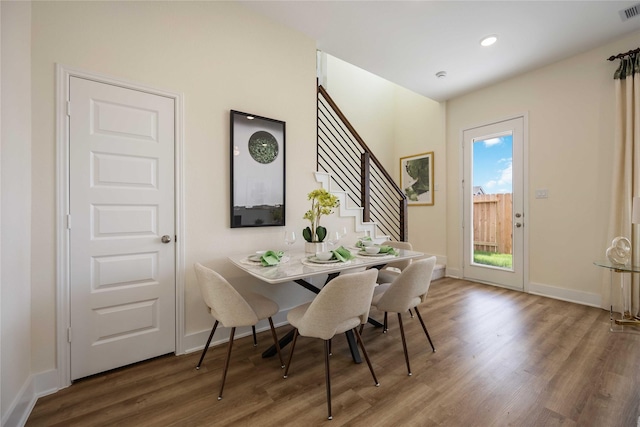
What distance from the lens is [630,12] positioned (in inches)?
104

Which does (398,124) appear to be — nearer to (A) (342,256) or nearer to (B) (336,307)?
(A) (342,256)

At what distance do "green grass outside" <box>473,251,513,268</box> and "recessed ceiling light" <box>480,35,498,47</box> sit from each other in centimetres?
282

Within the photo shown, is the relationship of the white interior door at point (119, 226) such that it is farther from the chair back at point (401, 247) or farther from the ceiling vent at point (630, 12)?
the ceiling vent at point (630, 12)

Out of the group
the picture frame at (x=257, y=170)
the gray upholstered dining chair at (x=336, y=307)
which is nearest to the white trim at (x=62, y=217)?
the picture frame at (x=257, y=170)

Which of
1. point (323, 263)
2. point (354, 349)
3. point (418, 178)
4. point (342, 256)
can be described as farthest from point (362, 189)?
point (418, 178)

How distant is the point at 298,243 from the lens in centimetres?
292

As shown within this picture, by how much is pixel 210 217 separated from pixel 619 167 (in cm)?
431

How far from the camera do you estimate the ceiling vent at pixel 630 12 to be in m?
2.58

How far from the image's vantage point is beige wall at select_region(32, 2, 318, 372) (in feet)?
5.78

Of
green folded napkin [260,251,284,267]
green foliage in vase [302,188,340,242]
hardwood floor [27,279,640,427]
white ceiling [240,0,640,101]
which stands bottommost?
hardwood floor [27,279,640,427]

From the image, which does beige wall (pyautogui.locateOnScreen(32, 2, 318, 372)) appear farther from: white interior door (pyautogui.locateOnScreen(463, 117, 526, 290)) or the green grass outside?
the green grass outside

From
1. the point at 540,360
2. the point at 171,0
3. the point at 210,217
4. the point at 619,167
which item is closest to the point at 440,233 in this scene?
the point at 619,167

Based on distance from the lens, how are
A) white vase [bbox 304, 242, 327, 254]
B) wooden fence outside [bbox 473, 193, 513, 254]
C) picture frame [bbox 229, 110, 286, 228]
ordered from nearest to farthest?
white vase [bbox 304, 242, 327, 254] < picture frame [bbox 229, 110, 286, 228] < wooden fence outside [bbox 473, 193, 513, 254]

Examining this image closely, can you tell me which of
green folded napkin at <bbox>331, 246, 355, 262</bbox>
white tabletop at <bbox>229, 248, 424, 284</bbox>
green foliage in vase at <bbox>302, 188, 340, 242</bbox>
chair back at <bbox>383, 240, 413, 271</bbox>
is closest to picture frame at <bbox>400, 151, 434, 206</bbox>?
chair back at <bbox>383, 240, 413, 271</bbox>
